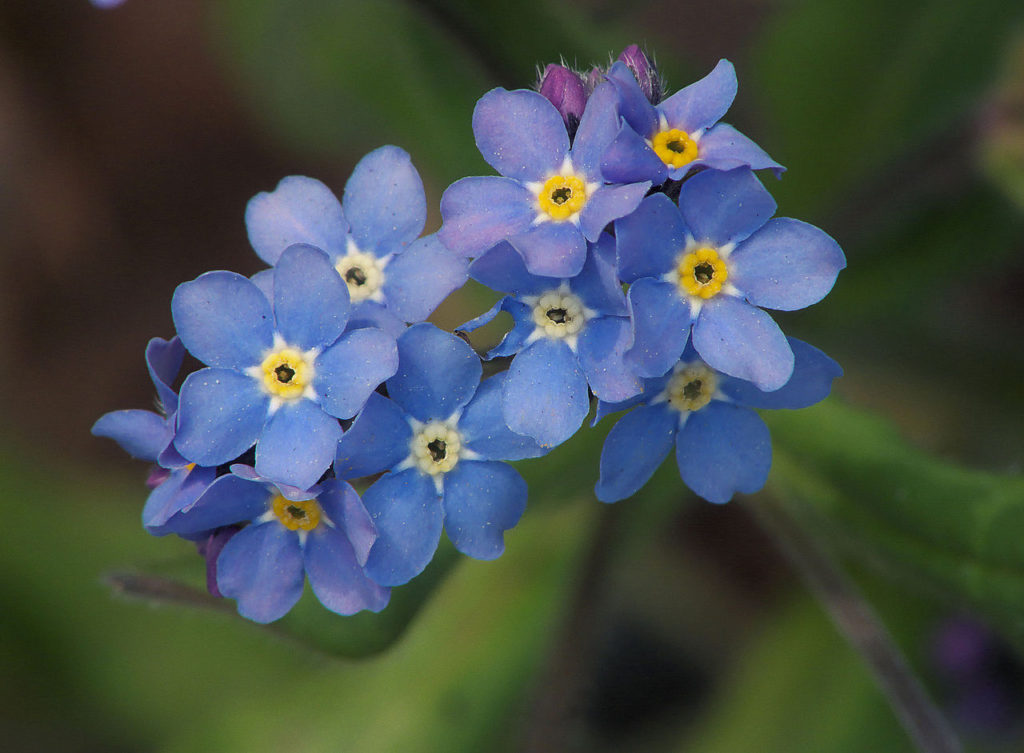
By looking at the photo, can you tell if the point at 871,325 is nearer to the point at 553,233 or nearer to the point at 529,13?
the point at 529,13

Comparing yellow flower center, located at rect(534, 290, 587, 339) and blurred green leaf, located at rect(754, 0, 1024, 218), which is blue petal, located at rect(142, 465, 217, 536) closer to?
yellow flower center, located at rect(534, 290, 587, 339)

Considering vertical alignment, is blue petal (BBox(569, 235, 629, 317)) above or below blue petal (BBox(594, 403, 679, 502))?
above

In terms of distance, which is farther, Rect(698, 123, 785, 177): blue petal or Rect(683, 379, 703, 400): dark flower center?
Rect(683, 379, 703, 400): dark flower center

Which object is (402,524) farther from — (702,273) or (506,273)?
(702,273)

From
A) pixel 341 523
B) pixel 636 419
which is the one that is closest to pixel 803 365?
pixel 636 419

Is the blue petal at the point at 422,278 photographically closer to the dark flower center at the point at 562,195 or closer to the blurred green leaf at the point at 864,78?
the dark flower center at the point at 562,195

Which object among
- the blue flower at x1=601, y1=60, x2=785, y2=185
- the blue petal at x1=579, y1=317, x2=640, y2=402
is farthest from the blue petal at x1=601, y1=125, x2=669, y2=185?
the blue petal at x1=579, y1=317, x2=640, y2=402
